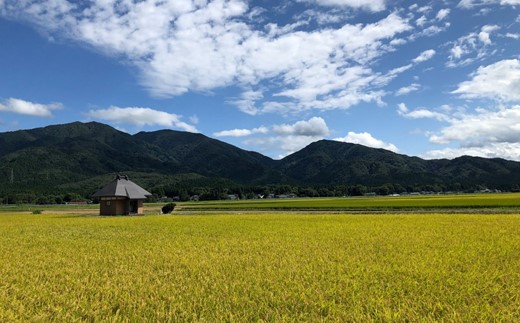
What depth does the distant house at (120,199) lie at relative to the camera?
183 feet

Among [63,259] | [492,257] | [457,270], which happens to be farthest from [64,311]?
[492,257]

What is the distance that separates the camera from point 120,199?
56.5 meters

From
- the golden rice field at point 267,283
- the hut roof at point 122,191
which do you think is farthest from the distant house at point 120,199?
the golden rice field at point 267,283

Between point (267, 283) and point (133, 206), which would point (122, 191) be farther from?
point (267, 283)

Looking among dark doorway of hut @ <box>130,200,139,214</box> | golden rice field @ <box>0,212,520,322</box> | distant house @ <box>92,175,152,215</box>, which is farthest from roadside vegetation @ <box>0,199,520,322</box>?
dark doorway of hut @ <box>130,200,139,214</box>

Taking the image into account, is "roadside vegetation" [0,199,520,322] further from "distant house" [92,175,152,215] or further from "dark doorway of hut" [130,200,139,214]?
"dark doorway of hut" [130,200,139,214]

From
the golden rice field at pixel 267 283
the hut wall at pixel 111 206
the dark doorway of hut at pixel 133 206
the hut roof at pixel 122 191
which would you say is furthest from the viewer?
the dark doorway of hut at pixel 133 206

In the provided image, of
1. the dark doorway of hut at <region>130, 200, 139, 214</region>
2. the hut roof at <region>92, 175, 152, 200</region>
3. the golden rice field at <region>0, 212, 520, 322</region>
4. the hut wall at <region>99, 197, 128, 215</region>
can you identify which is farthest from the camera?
the dark doorway of hut at <region>130, 200, 139, 214</region>

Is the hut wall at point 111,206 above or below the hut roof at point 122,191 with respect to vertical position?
below

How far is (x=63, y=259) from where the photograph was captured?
563 inches

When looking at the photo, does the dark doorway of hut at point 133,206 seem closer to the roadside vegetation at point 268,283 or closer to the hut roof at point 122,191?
the hut roof at point 122,191

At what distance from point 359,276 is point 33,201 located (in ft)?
472

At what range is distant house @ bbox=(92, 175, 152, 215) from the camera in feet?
183

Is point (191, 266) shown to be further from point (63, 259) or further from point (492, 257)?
point (492, 257)
